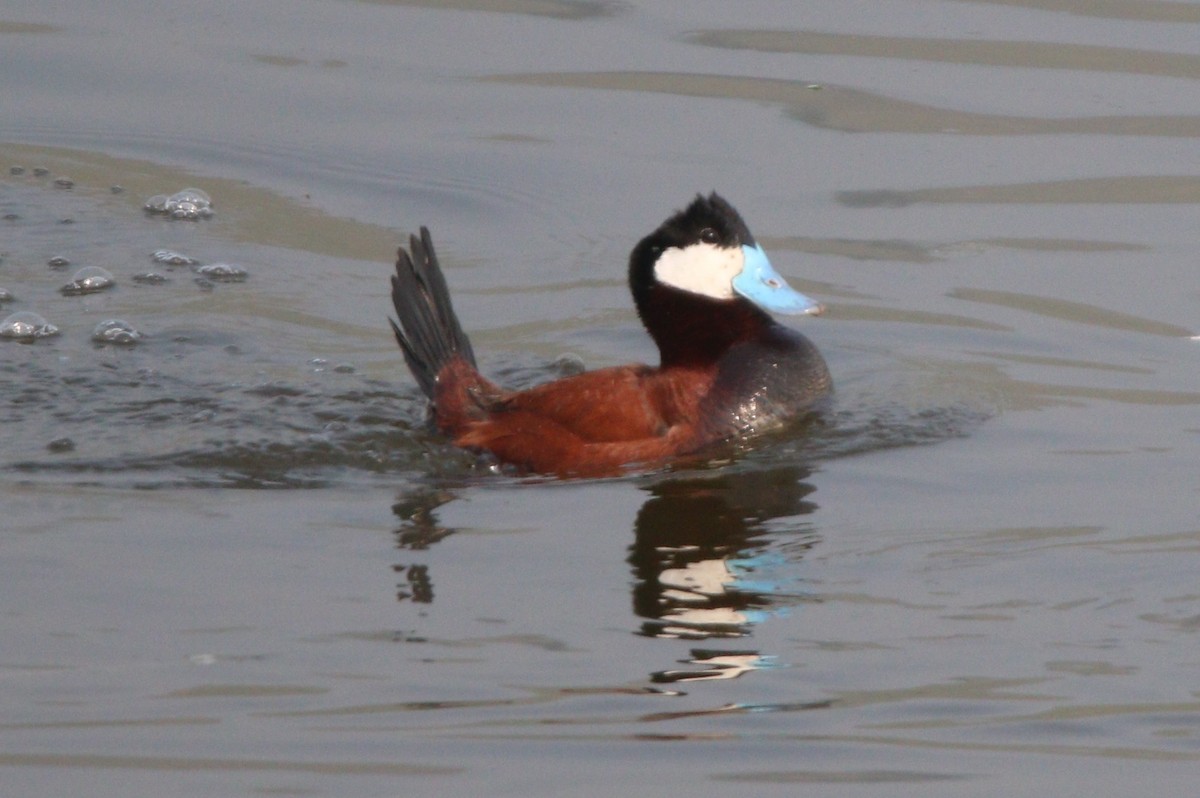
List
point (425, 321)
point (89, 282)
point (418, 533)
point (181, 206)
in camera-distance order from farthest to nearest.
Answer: point (181, 206)
point (89, 282)
point (425, 321)
point (418, 533)

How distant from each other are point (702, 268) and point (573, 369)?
0.76m

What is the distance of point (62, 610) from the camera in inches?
160

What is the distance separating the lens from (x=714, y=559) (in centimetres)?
463

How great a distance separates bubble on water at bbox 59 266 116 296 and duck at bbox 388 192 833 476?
1654mm

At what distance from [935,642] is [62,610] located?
1.88 m

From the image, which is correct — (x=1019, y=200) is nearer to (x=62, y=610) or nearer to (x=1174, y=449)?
(x=1174, y=449)

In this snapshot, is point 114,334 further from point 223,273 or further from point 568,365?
point 568,365

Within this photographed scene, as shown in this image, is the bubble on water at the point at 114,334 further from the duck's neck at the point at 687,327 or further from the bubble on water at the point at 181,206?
the duck's neck at the point at 687,327

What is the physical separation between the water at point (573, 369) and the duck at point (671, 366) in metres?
0.13

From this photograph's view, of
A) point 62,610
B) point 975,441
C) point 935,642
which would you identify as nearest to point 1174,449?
point 975,441

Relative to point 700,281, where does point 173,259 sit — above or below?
below

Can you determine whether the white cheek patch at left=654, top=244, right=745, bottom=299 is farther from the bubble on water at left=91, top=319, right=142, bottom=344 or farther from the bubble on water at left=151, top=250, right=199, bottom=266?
the bubble on water at left=151, top=250, right=199, bottom=266

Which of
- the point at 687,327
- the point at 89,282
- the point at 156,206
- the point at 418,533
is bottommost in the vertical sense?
the point at 418,533

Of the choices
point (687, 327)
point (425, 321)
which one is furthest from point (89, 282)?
point (687, 327)
